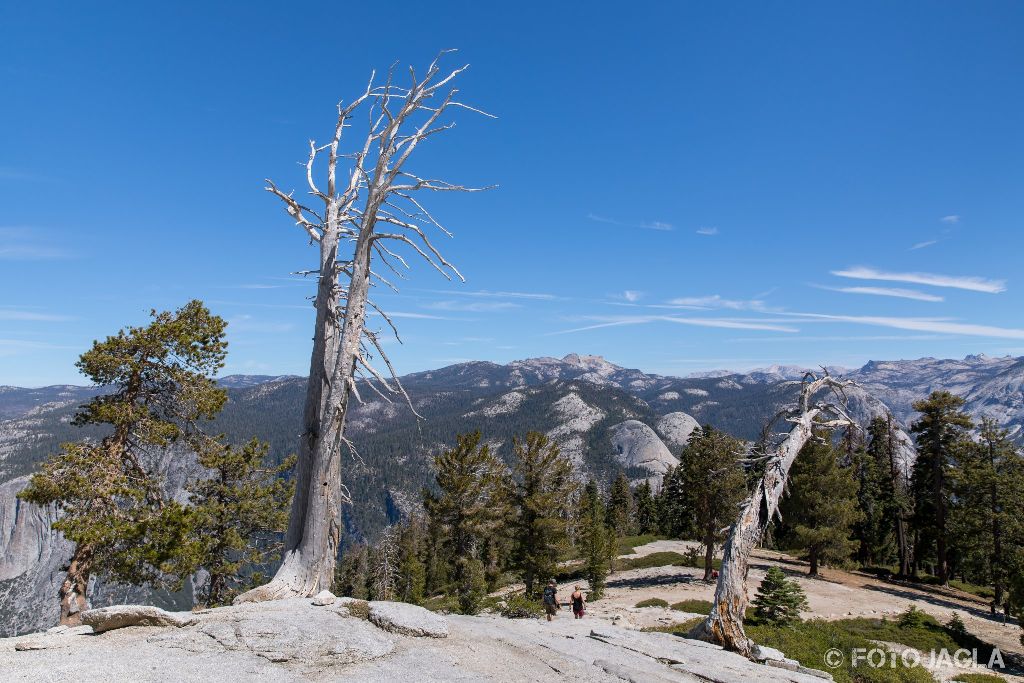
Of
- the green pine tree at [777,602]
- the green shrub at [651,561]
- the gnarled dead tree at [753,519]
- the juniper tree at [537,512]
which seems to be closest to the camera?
the gnarled dead tree at [753,519]

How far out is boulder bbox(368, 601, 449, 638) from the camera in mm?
Answer: 7500

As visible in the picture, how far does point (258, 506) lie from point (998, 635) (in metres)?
36.3

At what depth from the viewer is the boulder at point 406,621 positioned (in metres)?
7.50

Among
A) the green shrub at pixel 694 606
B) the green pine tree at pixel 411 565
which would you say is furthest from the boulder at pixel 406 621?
the green pine tree at pixel 411 565

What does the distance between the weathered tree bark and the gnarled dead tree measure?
54.0ft

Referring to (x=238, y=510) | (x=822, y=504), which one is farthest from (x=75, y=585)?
(x=822, y=504)

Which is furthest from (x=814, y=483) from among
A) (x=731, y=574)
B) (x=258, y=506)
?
(x=258, y=506)

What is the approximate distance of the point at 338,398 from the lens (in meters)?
8.03

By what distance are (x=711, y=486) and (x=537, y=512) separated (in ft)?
42.1

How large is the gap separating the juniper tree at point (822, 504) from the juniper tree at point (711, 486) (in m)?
3.57

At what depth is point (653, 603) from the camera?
29031 millimetres

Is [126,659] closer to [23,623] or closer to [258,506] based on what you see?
[258,506]

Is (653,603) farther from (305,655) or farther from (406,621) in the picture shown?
(305,655)

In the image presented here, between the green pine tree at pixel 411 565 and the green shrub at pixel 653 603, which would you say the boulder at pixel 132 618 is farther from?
the green pine tree at pixel 411 565
